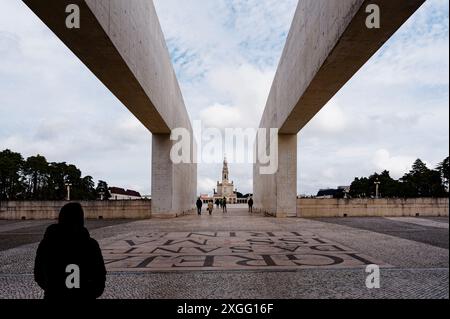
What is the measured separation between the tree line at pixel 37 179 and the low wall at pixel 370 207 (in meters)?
46.9

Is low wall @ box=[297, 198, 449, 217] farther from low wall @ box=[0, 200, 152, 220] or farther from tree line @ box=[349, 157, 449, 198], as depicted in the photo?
tree line @ box=[349, 157, 449, 198]

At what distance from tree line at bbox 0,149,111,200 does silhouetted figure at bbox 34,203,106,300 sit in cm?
6008

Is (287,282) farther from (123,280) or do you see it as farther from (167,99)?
(167,99)

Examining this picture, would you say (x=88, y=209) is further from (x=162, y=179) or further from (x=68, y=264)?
(x=68, y=264)

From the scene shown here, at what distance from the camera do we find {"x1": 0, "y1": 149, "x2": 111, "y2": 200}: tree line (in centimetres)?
5796

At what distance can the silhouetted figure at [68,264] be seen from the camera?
10.5 ft

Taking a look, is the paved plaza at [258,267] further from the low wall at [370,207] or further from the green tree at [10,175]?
the green tree at [10,175]

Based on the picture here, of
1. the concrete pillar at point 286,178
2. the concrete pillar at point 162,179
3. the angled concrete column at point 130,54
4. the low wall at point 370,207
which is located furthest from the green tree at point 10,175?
the low wall at point 370,207

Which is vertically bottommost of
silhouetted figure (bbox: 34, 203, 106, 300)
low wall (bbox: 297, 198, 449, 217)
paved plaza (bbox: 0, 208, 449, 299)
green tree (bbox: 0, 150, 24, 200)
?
paved plaza (bbox: 0, 208, 449, 299)

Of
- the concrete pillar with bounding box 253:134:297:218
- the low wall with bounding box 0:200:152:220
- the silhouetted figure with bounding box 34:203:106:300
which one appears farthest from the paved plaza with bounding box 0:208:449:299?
the concrete pillar with bounding box 253:134:297:218

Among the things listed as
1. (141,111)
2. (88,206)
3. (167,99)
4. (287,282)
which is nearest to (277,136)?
(167,99)

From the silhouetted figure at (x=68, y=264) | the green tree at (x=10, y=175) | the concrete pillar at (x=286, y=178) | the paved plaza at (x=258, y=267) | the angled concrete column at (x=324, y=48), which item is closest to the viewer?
the silhouetted figure at (x=68, y=264)

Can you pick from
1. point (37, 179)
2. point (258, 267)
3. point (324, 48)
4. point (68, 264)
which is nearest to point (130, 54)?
point (324, 48)
